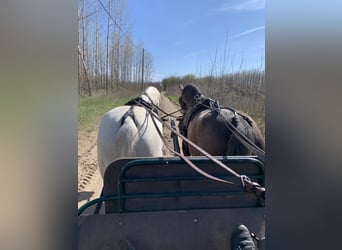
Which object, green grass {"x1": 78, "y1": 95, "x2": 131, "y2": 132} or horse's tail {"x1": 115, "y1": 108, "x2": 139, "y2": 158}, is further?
green grass {"x1": 78, "y1": 95, "x2": 131, "y2": 132}

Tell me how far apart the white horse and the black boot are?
160 cm

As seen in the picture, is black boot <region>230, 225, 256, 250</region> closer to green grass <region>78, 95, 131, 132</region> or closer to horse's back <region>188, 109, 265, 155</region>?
horse's back <region>188, 109, 265, 155</region>

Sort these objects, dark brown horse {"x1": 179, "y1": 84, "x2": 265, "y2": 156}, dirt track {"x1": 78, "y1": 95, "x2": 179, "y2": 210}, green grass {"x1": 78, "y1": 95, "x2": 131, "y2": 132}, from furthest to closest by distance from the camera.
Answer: green grass {"x1": 78, "y1": 95, "x2": 131, "y2": 132} < dirt track {"x1": 78, "y1": 95, "x2": 179, "y2": 210} < dark brown horse {"x1": 179, "y1": 84, "x2": 265, "y2": 156}

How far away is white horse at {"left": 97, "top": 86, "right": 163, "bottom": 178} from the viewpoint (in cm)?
256

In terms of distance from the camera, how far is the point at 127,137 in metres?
2.55

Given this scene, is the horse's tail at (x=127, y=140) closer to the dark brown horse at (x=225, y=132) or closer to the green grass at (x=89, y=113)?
the dark brown horse at (x=225, y=132)

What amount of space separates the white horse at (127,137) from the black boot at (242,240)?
1.60m

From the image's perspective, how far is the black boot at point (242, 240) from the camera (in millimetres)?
1004

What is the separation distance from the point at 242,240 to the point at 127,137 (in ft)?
5.56

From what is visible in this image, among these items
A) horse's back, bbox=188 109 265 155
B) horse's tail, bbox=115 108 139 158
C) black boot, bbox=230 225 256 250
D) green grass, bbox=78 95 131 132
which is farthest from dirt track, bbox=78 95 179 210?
black boot, bbox=230 225 256 250

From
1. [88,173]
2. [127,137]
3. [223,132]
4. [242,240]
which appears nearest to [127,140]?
[127,137]

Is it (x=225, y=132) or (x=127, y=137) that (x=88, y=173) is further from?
A: (x=225, y=132)
